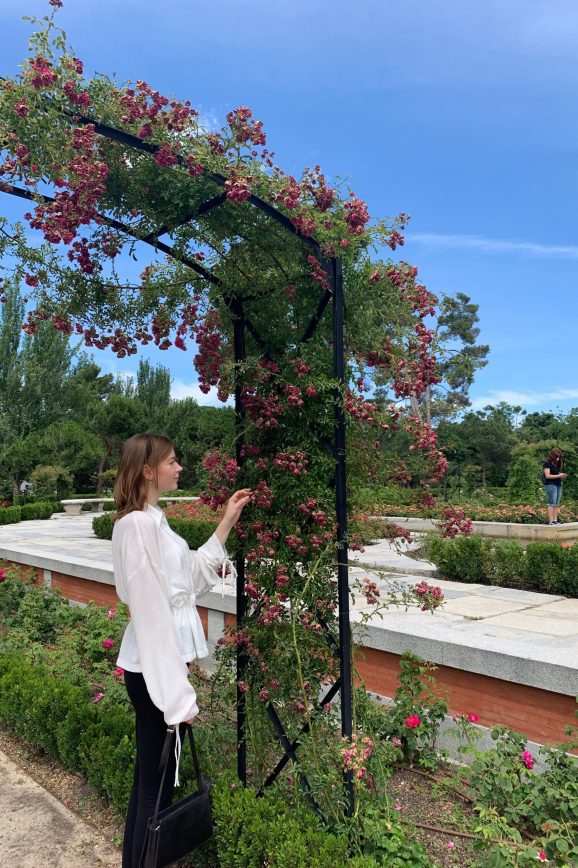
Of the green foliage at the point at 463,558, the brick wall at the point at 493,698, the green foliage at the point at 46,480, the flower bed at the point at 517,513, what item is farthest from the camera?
the green foliage at the point at 46,480

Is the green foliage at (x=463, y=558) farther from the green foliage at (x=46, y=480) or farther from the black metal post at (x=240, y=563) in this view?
the green foliage at (x=46, y=480)

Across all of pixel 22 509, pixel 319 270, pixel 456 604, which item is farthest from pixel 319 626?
pixel 22 509

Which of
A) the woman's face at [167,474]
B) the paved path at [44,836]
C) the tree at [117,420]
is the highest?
the tree at [117,420]

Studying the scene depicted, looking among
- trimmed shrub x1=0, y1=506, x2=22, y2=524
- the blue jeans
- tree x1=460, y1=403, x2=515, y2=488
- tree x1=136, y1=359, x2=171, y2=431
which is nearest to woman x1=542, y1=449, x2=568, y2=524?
the blue jeans

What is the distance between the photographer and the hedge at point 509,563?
6613mm

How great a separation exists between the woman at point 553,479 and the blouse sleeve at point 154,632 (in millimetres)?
9978

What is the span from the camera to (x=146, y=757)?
2146 millimetres

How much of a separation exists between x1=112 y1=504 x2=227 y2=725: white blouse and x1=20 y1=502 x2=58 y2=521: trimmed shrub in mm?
18078

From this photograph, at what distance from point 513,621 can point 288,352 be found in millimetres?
3415

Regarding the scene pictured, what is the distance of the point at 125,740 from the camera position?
2961mm

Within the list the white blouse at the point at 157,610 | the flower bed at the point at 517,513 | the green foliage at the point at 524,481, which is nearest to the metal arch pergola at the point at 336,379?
the white blouse at the point at 157,610

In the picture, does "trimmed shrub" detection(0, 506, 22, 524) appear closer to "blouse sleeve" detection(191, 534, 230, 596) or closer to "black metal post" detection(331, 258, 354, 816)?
"blouse sleeve" detection(191, 534, 230, 596)

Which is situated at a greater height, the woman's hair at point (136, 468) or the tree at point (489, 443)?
the tree at point (489, 443)

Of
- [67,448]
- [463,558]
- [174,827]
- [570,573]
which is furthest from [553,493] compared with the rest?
[67,448]
